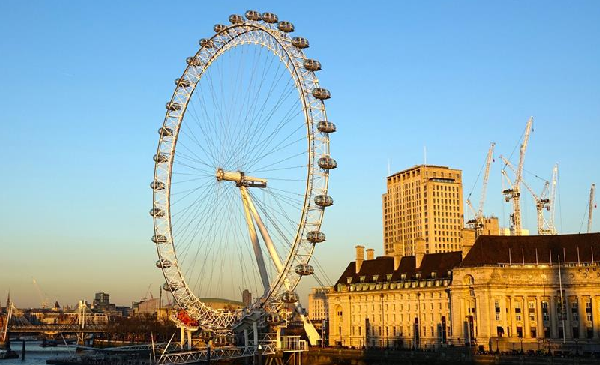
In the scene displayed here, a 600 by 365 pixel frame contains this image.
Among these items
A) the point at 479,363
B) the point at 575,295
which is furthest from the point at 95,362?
the point at 575,295

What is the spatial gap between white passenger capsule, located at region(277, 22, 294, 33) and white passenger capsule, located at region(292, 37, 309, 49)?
1092 mm

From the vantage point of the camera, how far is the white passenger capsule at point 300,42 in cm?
7838

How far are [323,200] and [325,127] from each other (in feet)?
22.7

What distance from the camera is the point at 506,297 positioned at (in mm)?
102875

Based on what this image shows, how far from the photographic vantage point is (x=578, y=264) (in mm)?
101625

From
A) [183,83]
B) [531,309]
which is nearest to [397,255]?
[531,309]

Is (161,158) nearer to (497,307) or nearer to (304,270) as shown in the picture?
(304,270)

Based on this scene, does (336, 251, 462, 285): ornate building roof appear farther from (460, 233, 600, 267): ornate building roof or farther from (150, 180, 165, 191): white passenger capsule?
(150, 180, 165, 191): white passenger capsule

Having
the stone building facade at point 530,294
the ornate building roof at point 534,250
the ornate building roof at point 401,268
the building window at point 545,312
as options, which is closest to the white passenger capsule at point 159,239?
the stone building facade at point 530,294

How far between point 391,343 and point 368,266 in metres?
14.9

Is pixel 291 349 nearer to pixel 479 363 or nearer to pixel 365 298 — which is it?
pixel 479 363

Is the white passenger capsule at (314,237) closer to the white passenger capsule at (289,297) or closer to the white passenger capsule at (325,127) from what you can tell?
the white passenger capsule at (289,297)

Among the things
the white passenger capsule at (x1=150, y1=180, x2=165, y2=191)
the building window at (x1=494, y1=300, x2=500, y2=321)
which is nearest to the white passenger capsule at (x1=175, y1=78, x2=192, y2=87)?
the white passenger capsule at (x1=150, y1=180, x2=165, y2=191)

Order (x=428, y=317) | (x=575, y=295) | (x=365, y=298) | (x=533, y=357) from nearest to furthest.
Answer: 1. (x=533, y=357)
2. (x=575, y=295)
3. (x=428, y=317)
4. (x=365, y=298)
